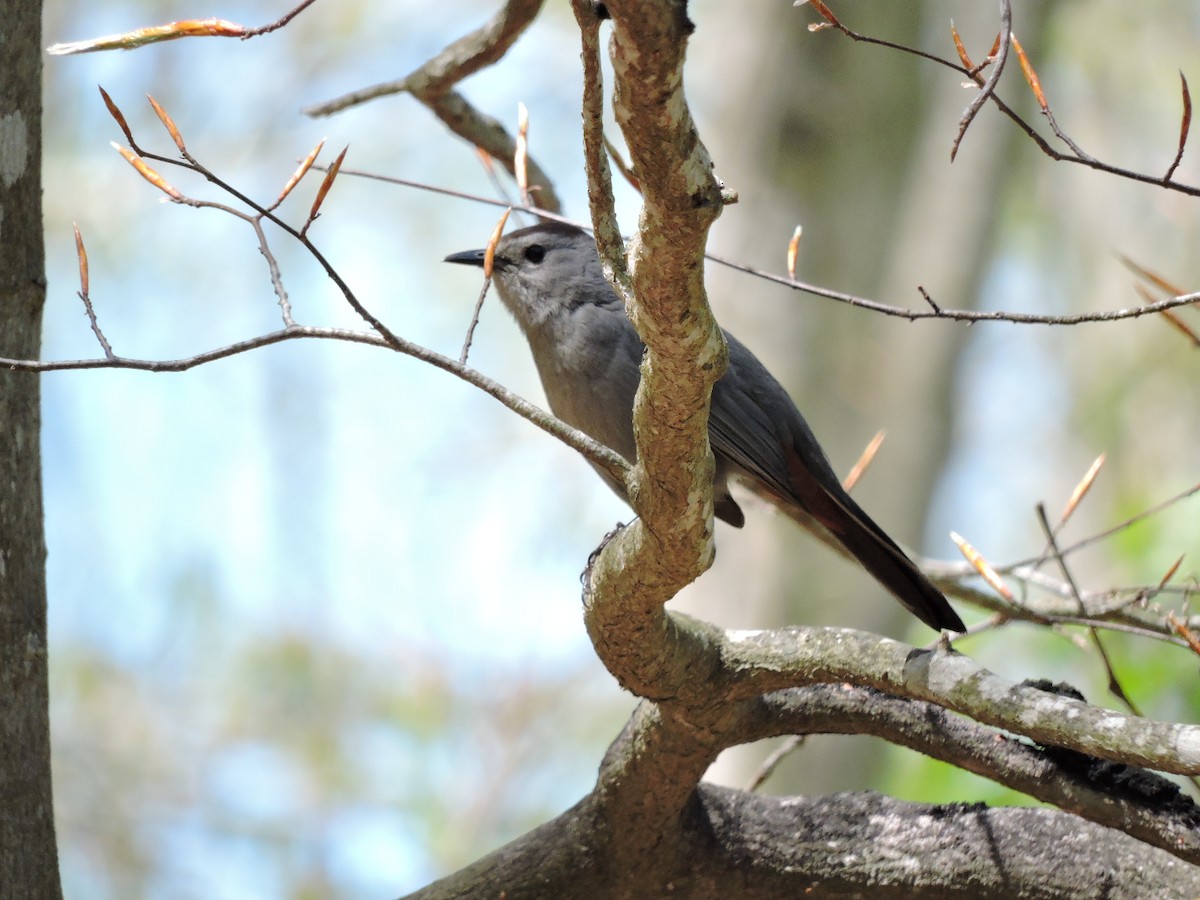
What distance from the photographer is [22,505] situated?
266 centimetres

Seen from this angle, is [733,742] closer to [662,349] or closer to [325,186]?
[662,349]

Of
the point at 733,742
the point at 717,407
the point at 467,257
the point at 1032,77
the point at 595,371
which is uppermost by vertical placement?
the point at 467,257

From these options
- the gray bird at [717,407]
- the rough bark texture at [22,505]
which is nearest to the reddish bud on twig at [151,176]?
the rough bark texture at [22,505]

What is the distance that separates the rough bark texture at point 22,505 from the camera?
8.52 ft

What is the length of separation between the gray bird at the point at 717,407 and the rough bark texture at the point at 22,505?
165 cm

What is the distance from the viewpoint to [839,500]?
12.8 ft

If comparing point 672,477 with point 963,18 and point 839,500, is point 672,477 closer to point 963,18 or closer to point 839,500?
point 839,500

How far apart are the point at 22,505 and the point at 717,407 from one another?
2.10 meters

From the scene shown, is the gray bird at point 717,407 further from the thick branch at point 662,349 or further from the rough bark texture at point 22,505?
the rough bark texture at point 22,505

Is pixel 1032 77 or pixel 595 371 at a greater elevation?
pixel 595 371

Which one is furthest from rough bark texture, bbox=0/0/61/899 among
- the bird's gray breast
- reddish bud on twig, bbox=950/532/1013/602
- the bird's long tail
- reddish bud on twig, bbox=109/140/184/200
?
the bird's long tail

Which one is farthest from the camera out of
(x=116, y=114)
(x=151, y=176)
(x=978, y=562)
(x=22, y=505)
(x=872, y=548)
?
(x=872, y=548)

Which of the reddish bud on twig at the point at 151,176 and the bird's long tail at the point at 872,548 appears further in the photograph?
the bird's long tail at the point at 872,548

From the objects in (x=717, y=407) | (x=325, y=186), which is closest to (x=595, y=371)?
(x=717, y=407)
